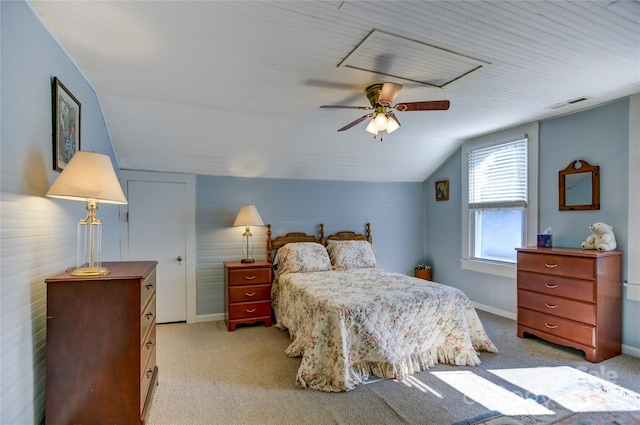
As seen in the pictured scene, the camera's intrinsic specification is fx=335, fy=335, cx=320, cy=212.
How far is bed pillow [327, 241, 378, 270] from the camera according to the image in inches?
178

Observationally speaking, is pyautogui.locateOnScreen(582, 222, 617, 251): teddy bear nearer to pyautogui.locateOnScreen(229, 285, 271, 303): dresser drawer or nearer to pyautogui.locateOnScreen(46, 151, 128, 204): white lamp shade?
pyautogui.locateOnScreen(229, 285, 271, 303): dresser drawer

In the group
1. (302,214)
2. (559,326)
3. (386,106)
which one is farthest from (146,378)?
(559,326)

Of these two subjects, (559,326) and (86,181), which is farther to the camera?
(559,326)

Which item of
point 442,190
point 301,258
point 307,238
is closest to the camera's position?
point 301,258

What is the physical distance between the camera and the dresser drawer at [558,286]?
3.04 meters

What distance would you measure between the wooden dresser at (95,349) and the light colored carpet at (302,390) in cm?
51

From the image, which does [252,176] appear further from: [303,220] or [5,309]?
[5,309]

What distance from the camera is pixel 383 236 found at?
212 inches

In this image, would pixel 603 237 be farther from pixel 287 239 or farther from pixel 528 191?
pixel 287 239

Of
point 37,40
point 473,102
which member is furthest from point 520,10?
point 37,40

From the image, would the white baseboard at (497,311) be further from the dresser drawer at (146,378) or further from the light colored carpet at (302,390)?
the dresser drawer at (146,378)

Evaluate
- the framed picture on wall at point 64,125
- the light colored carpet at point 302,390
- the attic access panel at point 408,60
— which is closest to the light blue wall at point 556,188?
the light colored carpet at point 302,390

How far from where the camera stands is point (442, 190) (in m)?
5.32

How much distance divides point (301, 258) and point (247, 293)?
788mm
